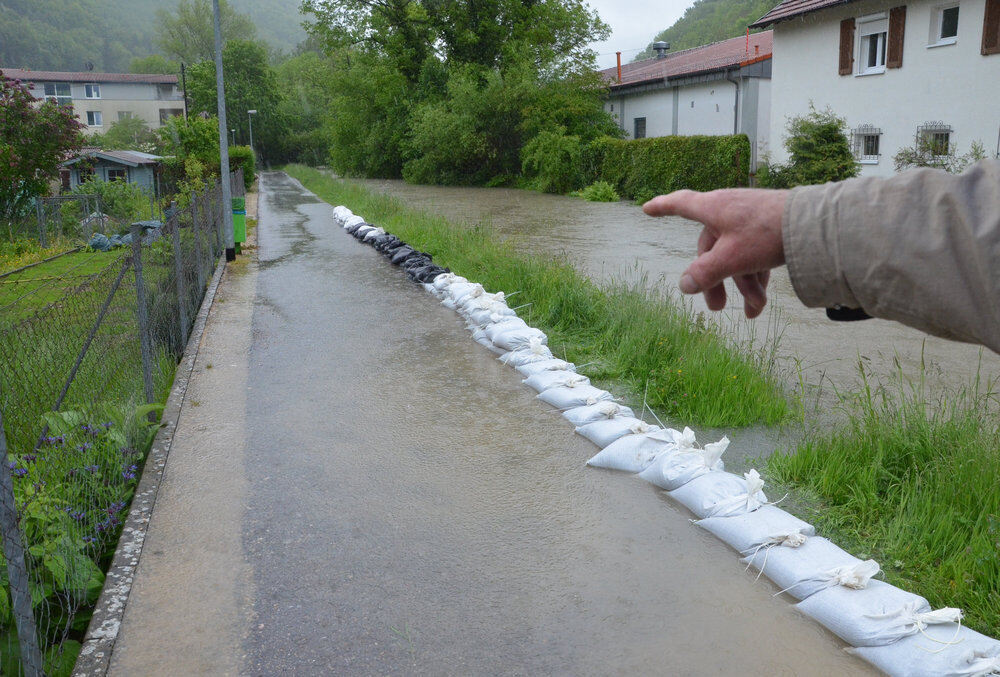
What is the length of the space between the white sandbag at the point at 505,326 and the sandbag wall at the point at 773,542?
82cm

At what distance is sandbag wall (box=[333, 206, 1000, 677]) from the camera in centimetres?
326

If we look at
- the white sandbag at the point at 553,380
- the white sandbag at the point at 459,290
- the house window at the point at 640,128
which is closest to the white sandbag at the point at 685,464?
the white sandbag at the point at 553,380

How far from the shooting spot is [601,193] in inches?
1183

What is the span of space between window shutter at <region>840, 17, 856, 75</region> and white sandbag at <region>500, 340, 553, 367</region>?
59.2 feet

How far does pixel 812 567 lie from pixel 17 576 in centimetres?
326

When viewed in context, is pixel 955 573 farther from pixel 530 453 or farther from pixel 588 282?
pixel 588 282

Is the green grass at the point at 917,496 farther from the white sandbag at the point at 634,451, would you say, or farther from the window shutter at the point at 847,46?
the window shutter at the point at 847,46

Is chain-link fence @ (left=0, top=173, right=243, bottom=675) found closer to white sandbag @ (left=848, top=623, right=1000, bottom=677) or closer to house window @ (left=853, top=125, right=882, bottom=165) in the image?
white sandbag @ (left=848, top=623, right=1000, bottom=677)

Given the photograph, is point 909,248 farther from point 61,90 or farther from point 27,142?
point 61,90

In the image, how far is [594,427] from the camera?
5883 mm

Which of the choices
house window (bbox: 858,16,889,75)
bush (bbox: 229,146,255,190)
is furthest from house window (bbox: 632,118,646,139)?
bush (bbox: 229,146,255,190)

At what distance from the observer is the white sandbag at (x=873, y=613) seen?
11.0ft

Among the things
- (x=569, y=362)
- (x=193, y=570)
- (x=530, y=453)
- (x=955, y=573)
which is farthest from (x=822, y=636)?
(x=569, y=362)

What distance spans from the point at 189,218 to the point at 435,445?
791 centimetres
